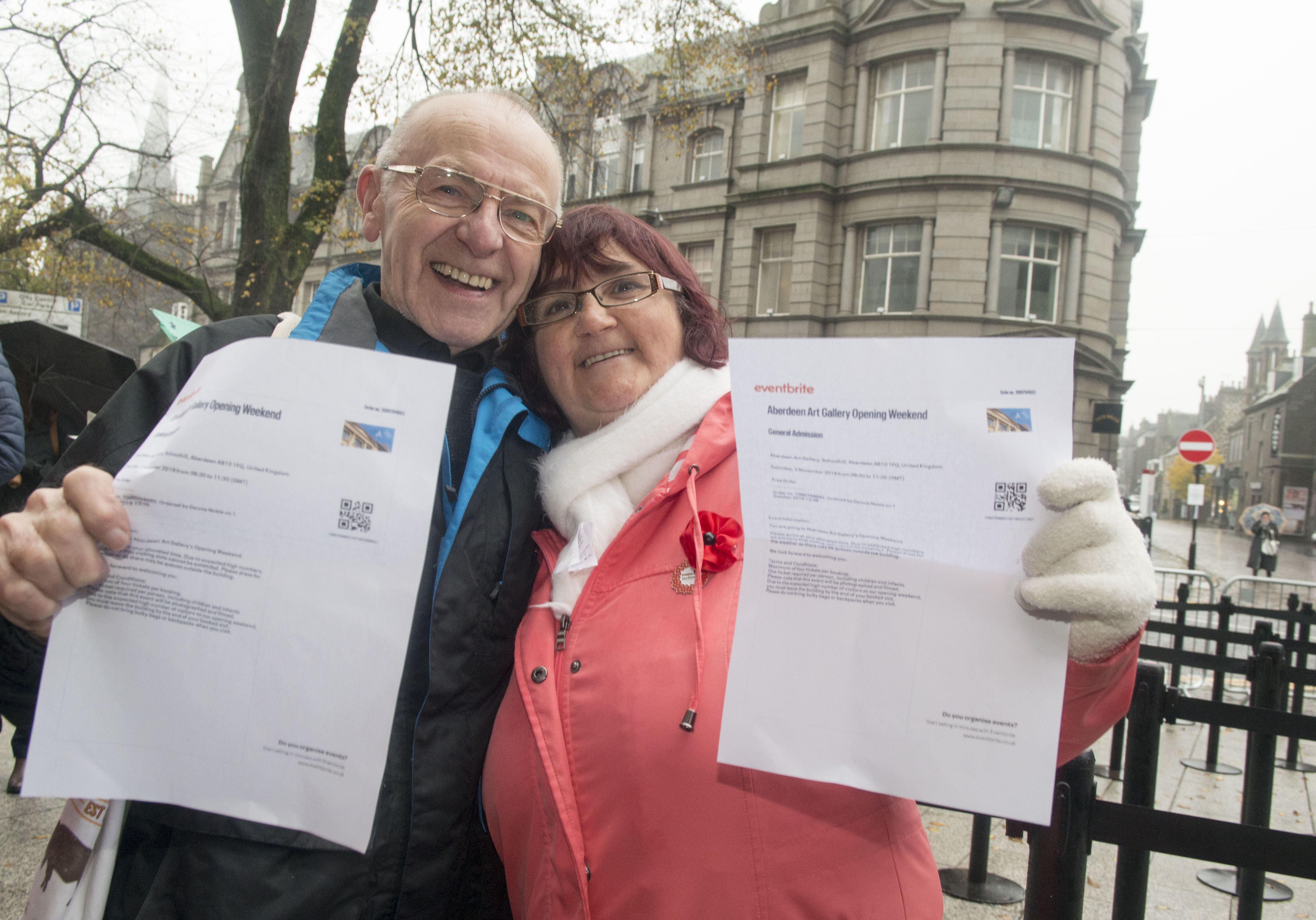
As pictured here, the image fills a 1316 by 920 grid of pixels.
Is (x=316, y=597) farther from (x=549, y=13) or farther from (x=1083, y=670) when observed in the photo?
(x=549, y=13)

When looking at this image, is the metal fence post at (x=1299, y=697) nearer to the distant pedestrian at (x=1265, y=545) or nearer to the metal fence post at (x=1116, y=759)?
the metal fence post at (x=1116, y=759)

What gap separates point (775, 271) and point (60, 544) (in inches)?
837

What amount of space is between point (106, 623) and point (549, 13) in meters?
9.42

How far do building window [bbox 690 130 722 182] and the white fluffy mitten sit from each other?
74.7 feet

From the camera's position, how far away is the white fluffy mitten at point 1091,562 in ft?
3.23

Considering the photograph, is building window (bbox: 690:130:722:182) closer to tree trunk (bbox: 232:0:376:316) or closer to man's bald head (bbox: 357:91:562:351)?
tree trunk (bbox: 232:0:376:316)

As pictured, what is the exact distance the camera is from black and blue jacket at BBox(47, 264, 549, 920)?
1.26 m

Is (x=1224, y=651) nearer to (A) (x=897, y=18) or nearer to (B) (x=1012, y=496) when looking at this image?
(B) (x=1012, y=496)

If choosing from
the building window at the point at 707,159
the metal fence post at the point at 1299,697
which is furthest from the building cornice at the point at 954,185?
the metal fence post at the point at 1299,697

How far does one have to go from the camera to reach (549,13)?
886 centimetres

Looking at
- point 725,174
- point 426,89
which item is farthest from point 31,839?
point 725,174

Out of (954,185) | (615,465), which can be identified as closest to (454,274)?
(615,465)

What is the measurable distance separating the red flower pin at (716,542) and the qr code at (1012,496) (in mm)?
478

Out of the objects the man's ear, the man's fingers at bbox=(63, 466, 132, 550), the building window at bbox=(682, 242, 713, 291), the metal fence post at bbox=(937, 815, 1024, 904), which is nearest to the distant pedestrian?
the building window at bbox=(682, 242, 713, 291)
